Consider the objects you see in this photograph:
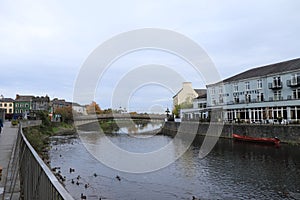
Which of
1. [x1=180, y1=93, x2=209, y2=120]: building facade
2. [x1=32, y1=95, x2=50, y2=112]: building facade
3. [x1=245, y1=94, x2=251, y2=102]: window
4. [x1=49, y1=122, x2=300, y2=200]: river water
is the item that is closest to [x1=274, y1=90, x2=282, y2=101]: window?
[x1=245, y1=94, x2=251, y2=102]: window

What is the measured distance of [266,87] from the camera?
3847cm

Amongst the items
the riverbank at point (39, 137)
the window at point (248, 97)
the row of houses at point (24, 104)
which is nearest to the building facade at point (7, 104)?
the row of houses at point (24, 104)

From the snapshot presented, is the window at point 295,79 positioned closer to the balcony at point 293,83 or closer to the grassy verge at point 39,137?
the balcony at point 293,83

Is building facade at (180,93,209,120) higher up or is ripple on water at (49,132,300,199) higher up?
building facade at (180,93,209,120)

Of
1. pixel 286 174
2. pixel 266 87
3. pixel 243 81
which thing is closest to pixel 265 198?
pixel 286 174

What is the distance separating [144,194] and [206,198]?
272cm

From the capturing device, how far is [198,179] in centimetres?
1466

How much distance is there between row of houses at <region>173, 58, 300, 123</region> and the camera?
34219 mm

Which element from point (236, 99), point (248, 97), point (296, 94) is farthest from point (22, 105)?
point (296, 94)

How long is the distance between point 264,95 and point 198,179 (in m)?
28.2

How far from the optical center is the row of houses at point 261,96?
112 ft

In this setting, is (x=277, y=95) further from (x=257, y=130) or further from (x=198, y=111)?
(x=198, y=111)

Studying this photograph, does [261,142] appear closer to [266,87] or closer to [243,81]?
[266,87]

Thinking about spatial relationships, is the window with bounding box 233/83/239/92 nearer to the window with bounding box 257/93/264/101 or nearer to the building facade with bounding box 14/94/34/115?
the window with bounding box 257/93/264/101
